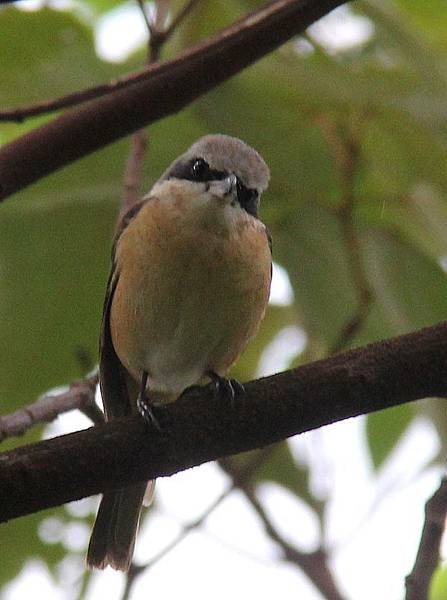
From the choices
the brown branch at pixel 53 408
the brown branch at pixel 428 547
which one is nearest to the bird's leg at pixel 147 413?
the brown branch at pixel 53 408

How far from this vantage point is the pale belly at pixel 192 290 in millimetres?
3527

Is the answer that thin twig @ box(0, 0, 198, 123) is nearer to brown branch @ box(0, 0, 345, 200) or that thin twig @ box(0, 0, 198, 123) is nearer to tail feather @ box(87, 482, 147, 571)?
brown branch @ box(0, 0, 345, 200)

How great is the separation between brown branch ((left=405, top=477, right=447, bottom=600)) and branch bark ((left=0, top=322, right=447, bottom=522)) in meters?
0.24

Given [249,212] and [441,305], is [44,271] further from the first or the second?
[441,305]

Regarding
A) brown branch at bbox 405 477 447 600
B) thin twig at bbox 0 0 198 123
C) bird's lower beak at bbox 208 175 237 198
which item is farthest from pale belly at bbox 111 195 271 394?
brown branch at bbox 405 477 447 600

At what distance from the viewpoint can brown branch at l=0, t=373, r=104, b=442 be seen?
291 centimetres

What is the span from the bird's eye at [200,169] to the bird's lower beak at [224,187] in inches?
1.9

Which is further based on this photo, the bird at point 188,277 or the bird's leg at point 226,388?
the bird at point 188,277

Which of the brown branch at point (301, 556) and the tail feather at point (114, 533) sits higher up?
the brown branch at point (301, 556)

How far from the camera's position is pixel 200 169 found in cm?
382

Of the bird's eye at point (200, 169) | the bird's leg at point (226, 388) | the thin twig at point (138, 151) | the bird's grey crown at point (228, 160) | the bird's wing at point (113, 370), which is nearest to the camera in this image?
the bird's leg at point (226, 388)

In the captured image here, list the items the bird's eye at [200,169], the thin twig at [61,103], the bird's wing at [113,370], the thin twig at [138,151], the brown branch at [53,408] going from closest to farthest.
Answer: the thin twig at [61,103] → the brown branch at [53,408] → the thin twig at [138,151] → the bird's wing at [113,370] → the bird's eye at [200,169]

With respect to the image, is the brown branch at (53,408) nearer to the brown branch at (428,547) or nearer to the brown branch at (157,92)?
the brown branch at (157,92)

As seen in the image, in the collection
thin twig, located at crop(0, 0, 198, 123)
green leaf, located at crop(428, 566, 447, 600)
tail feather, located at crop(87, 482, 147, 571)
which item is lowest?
green leaf, located at crop(428, 566, 447, 600)
